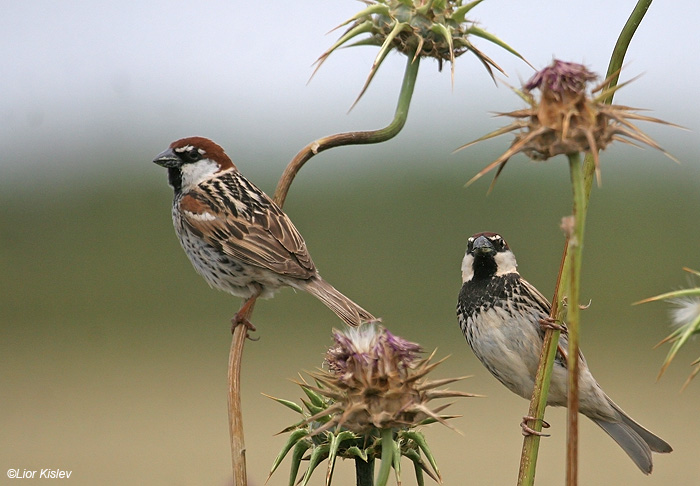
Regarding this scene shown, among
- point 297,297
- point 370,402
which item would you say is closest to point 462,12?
point 370,402

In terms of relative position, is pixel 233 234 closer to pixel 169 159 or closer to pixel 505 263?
pixel 169 159

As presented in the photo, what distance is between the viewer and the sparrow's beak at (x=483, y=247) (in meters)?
4.98

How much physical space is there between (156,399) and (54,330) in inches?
140

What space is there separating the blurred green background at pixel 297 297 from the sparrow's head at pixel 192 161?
8.69m

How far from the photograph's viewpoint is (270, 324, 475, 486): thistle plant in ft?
9.02

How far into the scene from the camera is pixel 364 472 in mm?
2889

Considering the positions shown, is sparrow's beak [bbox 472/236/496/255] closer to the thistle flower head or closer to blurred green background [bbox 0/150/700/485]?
the thistle flower head

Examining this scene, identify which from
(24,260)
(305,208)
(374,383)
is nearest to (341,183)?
(305,208)

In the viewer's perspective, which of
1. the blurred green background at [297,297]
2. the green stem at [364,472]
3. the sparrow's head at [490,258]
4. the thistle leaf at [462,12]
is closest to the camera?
the green stem at [364,472]

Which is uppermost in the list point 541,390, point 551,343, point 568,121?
point 568,121

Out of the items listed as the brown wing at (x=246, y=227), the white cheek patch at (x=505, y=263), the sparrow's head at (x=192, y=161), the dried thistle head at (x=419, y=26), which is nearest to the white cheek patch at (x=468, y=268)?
the white cheek patch at (x=505, y=263)

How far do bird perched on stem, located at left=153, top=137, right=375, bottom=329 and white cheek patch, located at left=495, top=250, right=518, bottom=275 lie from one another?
32.4 inches

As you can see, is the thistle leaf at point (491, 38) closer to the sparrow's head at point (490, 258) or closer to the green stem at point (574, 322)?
the green stem at point (574, 322)

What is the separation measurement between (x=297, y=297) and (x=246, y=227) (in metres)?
13.3
